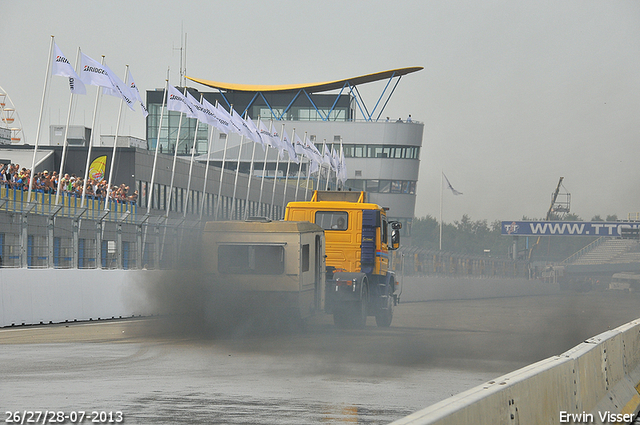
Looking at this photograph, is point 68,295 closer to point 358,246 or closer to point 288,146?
point 358,246

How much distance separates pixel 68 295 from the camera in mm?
21406

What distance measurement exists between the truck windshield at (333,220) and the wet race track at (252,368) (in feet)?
8.21

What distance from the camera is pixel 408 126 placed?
326ft

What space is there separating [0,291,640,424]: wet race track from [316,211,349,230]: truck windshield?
2.50 meters

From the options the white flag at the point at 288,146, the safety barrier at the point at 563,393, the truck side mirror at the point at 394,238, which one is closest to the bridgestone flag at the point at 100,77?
the truck side mirror at the point at 394,238

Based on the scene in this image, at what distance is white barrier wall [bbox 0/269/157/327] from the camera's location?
19.5 metres

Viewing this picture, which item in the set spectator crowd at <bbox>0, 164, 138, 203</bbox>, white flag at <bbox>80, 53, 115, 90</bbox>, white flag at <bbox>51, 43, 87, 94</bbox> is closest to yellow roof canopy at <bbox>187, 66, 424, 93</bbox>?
spectator crowd at <bbox>0, 164, 138, 203</bbox>

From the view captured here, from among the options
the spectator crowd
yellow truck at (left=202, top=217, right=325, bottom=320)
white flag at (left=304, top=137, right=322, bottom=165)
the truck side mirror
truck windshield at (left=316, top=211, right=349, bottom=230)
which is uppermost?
white flag at (left=304, top=137, right=322, bottom=165)

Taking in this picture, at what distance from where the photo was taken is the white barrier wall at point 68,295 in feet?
64.0

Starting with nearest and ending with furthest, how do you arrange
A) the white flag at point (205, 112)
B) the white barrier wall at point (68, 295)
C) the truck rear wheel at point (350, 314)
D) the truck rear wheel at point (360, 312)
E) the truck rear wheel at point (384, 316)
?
the white barrier wall at point (68, 295) < the truck rear wheel at point (350, 314) < the truck rear wheel at point (360, 312) < the truck rear wheel at point (384, 316) < the white flag at point (205, 112)

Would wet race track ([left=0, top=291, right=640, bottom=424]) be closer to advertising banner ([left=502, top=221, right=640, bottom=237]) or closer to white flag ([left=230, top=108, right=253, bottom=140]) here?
white flag ([left=230, top=108, right=253, bottom=140])

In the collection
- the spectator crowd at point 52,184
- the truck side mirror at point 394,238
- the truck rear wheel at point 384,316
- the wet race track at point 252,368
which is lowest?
the wet race track at point 252,368

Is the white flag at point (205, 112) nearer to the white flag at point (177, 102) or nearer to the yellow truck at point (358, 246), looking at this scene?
the white flag at point (177, 102)

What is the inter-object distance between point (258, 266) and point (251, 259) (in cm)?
21
